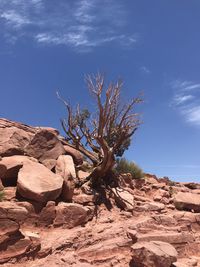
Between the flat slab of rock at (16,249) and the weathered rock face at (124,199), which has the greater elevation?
the weathered rock face at (124,199)

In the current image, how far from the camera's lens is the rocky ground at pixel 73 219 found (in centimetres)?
927

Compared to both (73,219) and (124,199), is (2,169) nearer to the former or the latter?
(73,219)

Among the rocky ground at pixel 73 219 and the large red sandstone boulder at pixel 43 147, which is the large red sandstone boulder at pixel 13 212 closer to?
the rocky ground at pixel 73 219

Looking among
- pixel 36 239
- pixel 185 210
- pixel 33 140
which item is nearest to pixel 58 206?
pixel 36 239

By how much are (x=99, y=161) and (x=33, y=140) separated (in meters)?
3.23

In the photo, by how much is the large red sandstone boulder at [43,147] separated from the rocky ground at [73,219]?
0.14 ft

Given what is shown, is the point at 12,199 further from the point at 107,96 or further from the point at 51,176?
the point at 107,96

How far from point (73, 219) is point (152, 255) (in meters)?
3.17

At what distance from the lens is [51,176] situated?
39.3 ft

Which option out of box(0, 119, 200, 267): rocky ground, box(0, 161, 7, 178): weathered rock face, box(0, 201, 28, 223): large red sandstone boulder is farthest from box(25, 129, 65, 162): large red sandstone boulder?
box(0, 201, 28, 223): large red sandstone boulder

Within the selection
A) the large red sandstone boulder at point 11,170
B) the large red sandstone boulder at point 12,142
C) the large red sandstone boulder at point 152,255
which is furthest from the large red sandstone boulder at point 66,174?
the large red sandstone boulder at point 152,255

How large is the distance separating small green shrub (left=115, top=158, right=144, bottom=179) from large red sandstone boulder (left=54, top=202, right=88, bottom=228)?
23.9ft

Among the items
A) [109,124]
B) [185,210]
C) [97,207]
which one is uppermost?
[109,124]

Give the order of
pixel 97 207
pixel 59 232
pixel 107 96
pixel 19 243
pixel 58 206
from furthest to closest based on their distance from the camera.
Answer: pixel 107 96 → pixel 97 207 → pixel 58 206 → pixel 59 232 → pixel 19 243
